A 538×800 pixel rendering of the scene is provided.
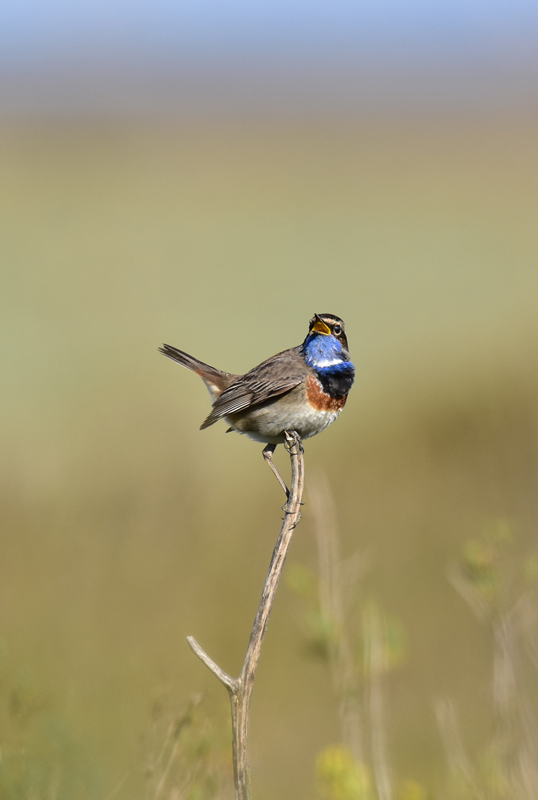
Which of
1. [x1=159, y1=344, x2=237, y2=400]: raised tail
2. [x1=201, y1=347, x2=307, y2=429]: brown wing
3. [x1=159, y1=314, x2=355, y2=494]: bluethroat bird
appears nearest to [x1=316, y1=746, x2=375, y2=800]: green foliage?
[x1=159, y1=314, x2=355, y2=494]: bluethroat bird

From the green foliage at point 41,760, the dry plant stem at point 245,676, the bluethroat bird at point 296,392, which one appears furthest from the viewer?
the bluethroat bird at point 296,392

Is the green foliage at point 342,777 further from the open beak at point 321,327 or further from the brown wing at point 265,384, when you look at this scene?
the open beak at point 321,327

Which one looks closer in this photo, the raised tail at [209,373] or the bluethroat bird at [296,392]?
the bluethroat bird at [296,392]

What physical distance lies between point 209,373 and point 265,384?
3.34 ft

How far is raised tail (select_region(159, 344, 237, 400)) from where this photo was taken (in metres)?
5.77

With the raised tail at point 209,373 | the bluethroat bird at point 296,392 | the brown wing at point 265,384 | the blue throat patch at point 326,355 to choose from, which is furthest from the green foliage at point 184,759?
the raised tail at point 209,373

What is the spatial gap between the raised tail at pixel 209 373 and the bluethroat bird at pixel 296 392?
547 mm

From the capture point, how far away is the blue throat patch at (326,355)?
4887mm

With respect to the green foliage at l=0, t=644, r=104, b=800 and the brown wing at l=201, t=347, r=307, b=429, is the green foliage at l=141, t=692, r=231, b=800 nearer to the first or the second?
the green foliage at l=0, t=644, r=104, b=800

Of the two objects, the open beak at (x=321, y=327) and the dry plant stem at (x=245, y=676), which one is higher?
the open beak at (x=321, y=327)

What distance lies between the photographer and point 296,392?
15.8ft

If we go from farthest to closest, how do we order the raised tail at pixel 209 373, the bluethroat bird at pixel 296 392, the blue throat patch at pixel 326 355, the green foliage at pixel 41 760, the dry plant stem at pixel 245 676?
the raised tail at pixel 209 373 → the blue throat patch at pixel 326 355 → the bluethroat bird at pixel 296 392 → the green foliage at pixel 41 760 → the dry plant stem at pixel 245 676

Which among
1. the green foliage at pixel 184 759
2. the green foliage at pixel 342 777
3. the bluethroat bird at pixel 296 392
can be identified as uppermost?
the bluethroat bird at pixel 296 392

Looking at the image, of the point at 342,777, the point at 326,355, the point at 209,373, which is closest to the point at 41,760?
the point at 342,777
